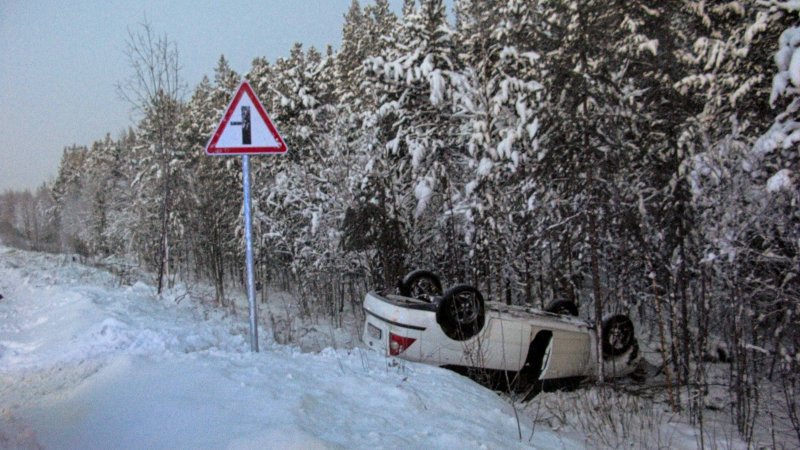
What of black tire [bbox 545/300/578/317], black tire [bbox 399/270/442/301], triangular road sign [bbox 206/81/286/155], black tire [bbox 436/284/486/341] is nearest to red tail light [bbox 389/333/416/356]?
black tire [bbox 436/284/486/341]

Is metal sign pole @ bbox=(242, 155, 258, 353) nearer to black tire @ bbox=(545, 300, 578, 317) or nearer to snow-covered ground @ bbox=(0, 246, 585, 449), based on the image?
snow-covered ground @ bbox=(0, 246, 585, 449)

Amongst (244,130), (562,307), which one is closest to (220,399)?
(244,130)

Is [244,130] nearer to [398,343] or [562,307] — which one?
[398,343]

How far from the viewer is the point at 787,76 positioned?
6113 mm

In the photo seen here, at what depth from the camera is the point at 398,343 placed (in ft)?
19.9

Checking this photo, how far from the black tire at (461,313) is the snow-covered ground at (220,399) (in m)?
0.78

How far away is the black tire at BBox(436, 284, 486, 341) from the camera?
593 centimetres

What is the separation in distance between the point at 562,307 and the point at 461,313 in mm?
3723

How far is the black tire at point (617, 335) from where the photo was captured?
302 inches

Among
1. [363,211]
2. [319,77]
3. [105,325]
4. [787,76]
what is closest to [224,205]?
[319,77]

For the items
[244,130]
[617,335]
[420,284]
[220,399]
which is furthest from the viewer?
[420,284]

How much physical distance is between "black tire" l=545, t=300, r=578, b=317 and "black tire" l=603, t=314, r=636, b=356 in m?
1.16

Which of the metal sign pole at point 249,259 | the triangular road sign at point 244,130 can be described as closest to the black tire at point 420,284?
the metal sign pole at point 249,259

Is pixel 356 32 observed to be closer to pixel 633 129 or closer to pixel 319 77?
pixel 319 77
